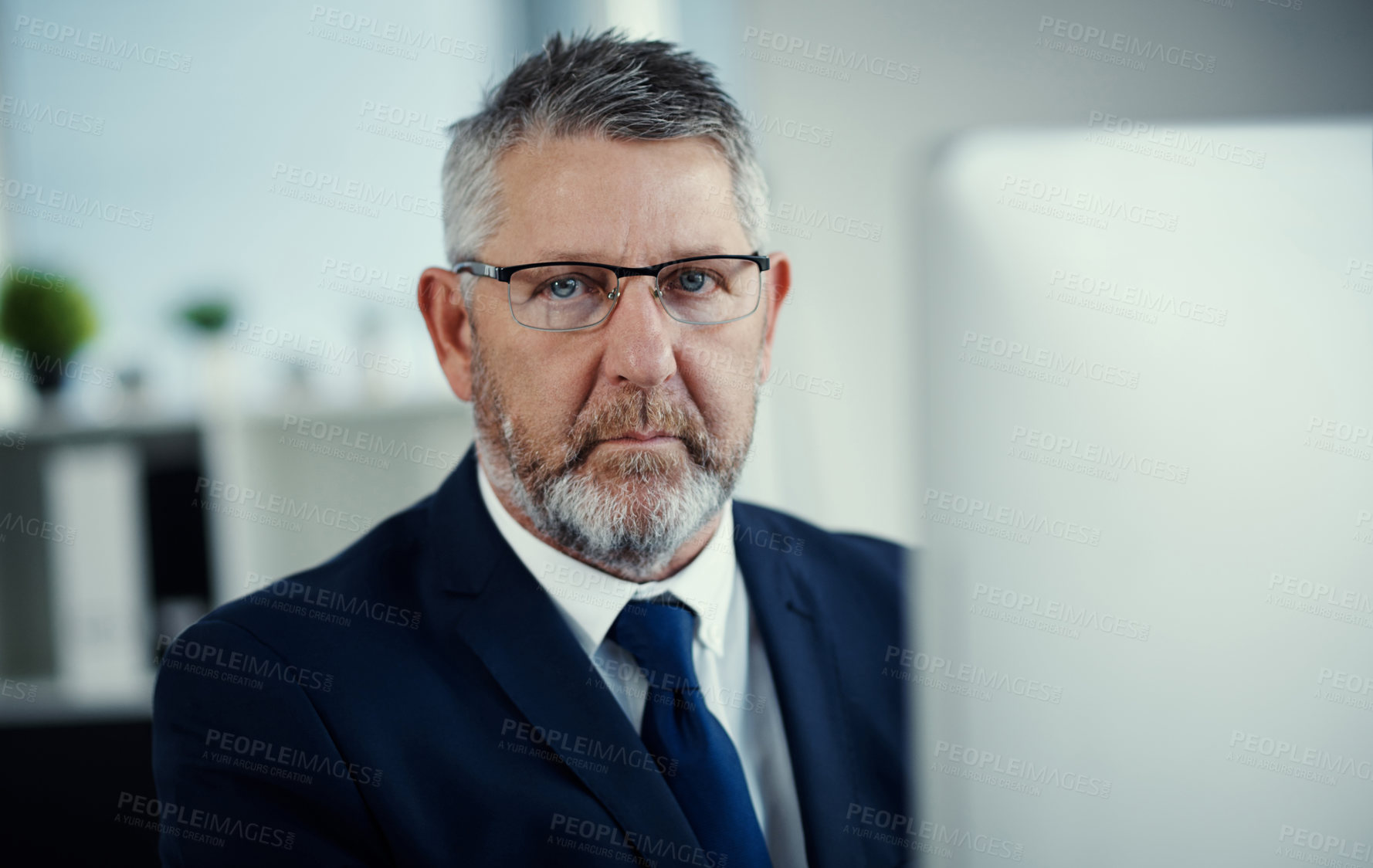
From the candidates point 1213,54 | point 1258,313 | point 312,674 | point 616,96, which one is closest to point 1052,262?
point 1258,313

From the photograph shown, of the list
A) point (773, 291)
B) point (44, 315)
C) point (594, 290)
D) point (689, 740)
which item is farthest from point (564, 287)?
point (44, 315)

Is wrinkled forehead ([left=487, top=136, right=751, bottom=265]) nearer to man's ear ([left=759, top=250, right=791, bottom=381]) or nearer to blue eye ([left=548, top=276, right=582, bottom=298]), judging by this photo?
blue eye ([left=548, top=276, right=582, bottom=298])

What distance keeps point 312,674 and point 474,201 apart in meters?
0.57

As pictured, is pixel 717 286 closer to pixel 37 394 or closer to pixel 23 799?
pixel 37 394

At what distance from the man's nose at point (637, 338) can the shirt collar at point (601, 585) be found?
233mm

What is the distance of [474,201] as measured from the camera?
40.3 inches

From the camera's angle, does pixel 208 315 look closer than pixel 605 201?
No

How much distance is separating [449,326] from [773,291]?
426mm

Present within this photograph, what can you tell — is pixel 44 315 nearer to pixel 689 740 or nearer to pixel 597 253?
pixel 597 253

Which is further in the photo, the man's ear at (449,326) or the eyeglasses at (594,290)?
the man's ear at (449,326)

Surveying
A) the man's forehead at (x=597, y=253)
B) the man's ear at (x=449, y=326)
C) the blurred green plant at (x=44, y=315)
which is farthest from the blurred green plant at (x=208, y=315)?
the man's forehead at (x=597, y=253)

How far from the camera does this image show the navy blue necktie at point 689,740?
917 millimetres

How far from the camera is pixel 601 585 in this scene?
1000 mm

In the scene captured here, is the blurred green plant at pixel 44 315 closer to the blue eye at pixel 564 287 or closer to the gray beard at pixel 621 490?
the gray beard at pixel 621 490
